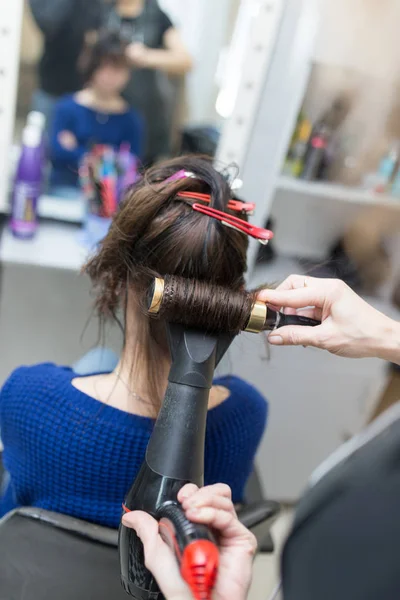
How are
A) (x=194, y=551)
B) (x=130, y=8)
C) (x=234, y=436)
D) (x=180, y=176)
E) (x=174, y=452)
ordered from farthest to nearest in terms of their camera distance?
1. (x=130, y=8)
2. (x=234, y=436)
3. (x=180, y=176)
4. (x=174, y=452)
5. (x=194, y=551)

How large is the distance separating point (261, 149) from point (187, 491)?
107 cm

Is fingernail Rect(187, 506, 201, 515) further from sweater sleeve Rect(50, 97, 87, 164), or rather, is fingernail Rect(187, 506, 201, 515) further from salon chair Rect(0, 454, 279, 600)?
sweater sleeve Rect(50, 97, 87, 164)

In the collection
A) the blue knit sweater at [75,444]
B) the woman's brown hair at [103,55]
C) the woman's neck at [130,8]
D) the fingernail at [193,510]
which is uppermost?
the woman's neck at [130,8]

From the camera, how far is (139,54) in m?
1.35

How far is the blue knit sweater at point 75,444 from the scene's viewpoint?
2.55 ft

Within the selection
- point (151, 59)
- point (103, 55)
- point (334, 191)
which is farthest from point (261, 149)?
point (103, 55)

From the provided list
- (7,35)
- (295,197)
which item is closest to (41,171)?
(7,35)

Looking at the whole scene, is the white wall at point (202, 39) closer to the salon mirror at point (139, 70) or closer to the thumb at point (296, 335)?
the salon mirror at point (139, 70)

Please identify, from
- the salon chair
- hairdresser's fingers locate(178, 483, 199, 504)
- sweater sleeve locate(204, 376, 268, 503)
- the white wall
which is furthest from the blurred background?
hairdresser's fingers locate(178, 483, 199, 504)

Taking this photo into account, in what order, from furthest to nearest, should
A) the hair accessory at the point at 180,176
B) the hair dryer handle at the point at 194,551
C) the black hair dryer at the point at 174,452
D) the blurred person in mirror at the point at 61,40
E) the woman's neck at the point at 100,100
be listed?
the woman's neck at the point at 100,100 < the blurred person in mirror at the point at 61,40 < the hair accessory at the point at 180,176 < the black hair dryer at the point at 174,452 < the hair dryer handle at the point at 194,551

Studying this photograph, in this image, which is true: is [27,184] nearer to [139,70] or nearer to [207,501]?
[139,70]

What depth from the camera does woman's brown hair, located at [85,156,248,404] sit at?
718mm

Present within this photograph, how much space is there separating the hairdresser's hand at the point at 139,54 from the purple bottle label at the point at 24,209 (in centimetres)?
40

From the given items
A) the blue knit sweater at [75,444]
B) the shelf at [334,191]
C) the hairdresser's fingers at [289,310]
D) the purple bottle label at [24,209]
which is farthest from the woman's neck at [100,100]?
the hairdresser's fingers at [289,310]
